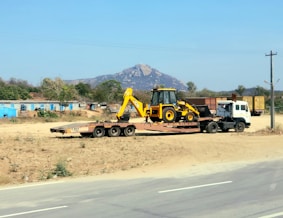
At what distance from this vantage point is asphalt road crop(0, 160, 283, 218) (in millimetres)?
9312

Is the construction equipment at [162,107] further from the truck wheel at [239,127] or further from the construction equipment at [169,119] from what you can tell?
the truck wheel at [239,127]

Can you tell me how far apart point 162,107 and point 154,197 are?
74.4 feet

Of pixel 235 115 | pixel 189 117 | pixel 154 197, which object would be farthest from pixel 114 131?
pixel 154 197

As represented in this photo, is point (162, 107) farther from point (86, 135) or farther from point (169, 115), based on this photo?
point (86, 135)

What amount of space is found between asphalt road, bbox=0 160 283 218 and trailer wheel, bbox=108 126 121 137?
52.2 feet

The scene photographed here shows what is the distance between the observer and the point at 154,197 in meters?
11.1

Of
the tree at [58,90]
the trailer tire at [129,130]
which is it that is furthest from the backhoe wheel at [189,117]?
the tree at [58,90]

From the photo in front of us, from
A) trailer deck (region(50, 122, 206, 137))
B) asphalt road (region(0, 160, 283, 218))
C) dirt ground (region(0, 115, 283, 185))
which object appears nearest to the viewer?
asphalt road (region(0, 160, 283, 218))

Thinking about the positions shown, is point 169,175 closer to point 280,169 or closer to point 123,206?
point 280,169

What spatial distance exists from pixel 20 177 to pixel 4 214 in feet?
22.7

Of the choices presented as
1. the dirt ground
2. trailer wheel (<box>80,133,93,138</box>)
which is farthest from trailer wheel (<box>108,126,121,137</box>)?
the dirt ground

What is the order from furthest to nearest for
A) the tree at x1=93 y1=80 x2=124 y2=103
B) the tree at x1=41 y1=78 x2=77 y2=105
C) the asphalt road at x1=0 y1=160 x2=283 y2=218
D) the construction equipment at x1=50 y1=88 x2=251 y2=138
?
the tree at x1=93 y1=80 x2=124 y2=103 < the tree at x1=41 y1=78 x2=77 y2=105 < the construction equipment at x1=50 y1=88 x2=251 y2=138 < the asphalt road at x1=0 y1=160 x2=283 y2=218

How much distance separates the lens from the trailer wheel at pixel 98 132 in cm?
3020

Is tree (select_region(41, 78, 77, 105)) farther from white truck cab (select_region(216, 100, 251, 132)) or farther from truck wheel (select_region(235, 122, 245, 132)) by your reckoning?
truck wheel (select_region(235, 122, 245, 132))
